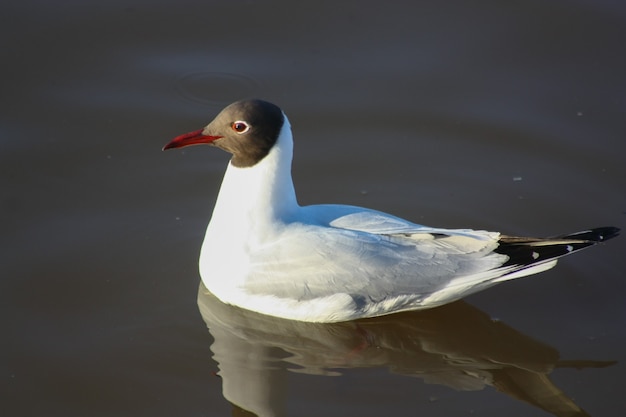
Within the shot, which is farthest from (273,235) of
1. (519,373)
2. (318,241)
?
(519,373)

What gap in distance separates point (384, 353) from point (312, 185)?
5.60 feet

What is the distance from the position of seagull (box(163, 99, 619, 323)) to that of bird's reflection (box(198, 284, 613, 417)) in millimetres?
138

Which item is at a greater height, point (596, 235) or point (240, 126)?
point (240, 126)

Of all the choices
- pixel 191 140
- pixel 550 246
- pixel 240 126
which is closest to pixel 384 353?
pixel 550 246

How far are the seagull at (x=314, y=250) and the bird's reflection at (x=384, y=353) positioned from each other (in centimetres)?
14

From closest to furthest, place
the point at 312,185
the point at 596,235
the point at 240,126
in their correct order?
the point at 240,126 → the point at 596,235 → the point at 312,185

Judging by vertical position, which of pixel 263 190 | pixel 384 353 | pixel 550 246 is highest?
pixel 263 190

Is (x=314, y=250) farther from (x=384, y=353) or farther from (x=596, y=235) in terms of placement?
(x=596, y=235)

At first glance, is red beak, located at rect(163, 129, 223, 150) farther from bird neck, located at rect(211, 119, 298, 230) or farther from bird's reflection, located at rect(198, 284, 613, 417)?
bird's reflection, located at rect(198, 284, 613, 417)

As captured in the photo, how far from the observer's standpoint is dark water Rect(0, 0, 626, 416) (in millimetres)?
6211

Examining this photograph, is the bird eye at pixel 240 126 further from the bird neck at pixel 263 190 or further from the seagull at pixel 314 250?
the bird neck at pixel 263 190

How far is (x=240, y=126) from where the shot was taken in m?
6.36

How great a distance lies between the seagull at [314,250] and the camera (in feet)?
20.9

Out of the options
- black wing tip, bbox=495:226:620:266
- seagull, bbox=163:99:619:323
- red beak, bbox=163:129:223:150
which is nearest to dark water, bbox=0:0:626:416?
seagull, bbox=163:99:619:323
